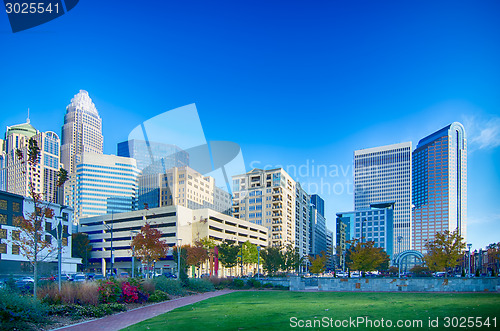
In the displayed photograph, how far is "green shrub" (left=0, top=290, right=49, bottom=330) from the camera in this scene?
41.7 feet

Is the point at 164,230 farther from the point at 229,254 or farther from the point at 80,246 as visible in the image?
the point at 229,254

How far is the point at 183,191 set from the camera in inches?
5822

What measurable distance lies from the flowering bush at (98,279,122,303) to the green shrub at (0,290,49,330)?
4.85 metres

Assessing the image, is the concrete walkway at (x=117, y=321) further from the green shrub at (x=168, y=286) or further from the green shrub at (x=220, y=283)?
the green shrub at (x=220, y=283)

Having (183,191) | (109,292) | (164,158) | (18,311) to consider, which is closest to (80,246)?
(183,191)

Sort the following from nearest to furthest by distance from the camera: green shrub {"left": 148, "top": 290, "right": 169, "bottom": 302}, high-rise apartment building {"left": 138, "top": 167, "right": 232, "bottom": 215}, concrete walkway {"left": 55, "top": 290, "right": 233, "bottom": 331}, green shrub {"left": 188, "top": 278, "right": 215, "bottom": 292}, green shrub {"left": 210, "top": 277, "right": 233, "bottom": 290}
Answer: concrete walkway {"left": 55, "top": 290, "right": 233, "bottom": 331}
green shrub {"left": 148, "top": 290, "right": 169, "bottom": 302}
green shrub {"left": 188, "top": 278, "right": 215, "bottom": 292}
green shrub {"left": 210, "top": 277, "right": 233, "bottom": 290}
high-rise apartment building {"left": 138, "top": 167, "right": 232, "bottom": 215}

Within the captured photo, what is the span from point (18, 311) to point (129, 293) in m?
8.46

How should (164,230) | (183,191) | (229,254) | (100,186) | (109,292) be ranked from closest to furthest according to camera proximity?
(109,292), (229,254), (164,230), (183,191), (100,186)

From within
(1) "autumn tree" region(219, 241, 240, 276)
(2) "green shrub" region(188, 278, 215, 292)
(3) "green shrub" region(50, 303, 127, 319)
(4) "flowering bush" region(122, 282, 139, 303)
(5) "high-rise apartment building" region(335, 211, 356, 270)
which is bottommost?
(5) "high-rise apartment building" region(335, 211, 356, 270)

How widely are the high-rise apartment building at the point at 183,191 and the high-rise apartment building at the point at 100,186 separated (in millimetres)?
8095

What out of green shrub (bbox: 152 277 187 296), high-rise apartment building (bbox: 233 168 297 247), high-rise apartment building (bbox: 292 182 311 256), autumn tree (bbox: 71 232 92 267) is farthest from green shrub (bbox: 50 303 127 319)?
high-rise apartment building (bbox: 292 182 311 256)

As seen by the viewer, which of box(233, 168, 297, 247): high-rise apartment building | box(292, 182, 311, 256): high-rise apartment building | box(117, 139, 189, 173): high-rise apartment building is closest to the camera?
box(233, 168, 297, 247): high-rise apartment building

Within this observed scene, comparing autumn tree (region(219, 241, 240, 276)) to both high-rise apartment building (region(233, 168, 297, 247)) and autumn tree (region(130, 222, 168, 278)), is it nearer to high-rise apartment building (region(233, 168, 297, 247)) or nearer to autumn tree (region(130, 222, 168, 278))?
autumn tree (region(130, 222, 168, 278))

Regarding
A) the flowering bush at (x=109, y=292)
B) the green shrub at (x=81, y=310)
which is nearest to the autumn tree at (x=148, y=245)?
the flowering bush at (x=109, y=292)
